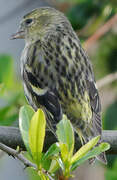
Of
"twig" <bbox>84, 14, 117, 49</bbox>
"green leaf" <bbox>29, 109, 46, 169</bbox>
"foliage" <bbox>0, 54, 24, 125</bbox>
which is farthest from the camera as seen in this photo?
"twig" <bbox>84, 14, 117, 49</bbox>

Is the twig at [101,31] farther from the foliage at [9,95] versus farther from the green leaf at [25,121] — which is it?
the green leaf at [25,121]

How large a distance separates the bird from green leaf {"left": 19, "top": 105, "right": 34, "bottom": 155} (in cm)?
66

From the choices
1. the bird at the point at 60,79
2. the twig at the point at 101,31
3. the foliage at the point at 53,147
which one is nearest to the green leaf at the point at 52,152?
the foliage at the point at 53,147

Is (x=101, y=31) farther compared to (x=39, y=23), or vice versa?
(x=39, y=23)

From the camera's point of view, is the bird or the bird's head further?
the bird's head

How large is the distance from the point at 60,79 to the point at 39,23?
699 mm

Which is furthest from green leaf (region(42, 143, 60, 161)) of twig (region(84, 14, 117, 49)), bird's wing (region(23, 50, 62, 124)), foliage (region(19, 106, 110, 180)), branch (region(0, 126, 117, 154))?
twig (region(84, 14, 117, 49))

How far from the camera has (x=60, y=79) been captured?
235 cm

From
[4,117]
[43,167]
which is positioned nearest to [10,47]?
[4,117]

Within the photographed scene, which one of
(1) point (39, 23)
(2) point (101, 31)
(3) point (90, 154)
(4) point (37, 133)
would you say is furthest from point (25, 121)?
(1) point (39, 23)

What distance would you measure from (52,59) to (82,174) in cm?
171

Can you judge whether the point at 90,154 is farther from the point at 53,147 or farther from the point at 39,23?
the point at 39,23

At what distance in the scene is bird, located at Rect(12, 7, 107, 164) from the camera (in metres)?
2.21

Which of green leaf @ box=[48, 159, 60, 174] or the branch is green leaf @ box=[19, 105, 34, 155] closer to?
green leaf @ box=[48, 159, 60, 174]
